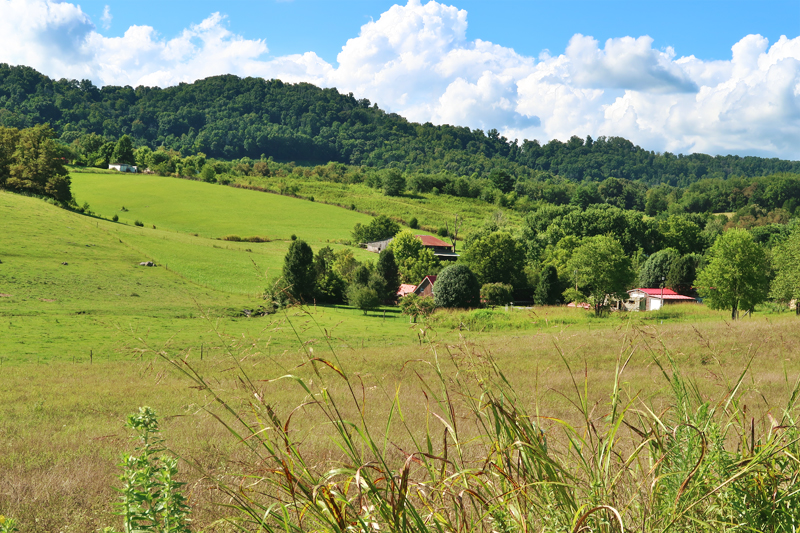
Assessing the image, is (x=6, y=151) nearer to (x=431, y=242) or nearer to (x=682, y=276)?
(x=431, y=242)

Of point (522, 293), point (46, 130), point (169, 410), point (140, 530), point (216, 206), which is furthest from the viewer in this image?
point (216, 206)

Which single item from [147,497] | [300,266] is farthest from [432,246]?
[147,497]

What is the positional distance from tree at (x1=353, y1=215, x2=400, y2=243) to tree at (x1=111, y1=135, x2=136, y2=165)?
2543 inches

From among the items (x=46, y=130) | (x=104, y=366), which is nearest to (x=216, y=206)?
(x=46, y=130)

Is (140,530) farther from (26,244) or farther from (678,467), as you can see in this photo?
(26,244)

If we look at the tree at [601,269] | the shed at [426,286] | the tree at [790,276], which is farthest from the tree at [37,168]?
the tree at [790,276]

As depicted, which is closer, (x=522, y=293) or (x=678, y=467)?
(x=678, y=467)

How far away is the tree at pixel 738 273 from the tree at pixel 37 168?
6838cm

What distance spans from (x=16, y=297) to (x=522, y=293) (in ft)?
132

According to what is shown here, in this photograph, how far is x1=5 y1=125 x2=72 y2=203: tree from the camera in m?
61.7

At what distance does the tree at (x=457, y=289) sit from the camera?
4422 centimetres

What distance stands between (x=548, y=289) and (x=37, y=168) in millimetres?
59199

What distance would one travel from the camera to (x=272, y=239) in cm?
7481

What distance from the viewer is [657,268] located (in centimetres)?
6375
